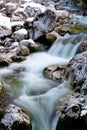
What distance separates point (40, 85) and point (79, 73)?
3.87ft

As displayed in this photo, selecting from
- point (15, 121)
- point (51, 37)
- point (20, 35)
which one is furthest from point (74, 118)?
point (20, 35)

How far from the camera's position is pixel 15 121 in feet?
20.7

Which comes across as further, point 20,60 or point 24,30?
point 24,30

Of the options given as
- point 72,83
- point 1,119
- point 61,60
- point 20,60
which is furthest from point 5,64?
point 1,119

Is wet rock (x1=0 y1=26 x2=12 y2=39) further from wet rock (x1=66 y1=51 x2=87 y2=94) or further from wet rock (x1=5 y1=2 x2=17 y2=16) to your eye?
wet rock (x1=66 y1=51 x2=87 y2=94)

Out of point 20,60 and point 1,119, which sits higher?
point 1,119

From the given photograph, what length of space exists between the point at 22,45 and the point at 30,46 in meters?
0.31

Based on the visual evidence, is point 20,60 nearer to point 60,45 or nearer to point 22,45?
point 22,45

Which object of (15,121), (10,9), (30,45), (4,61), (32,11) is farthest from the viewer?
(10,9)

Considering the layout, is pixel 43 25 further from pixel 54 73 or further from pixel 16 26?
pixel 54 73

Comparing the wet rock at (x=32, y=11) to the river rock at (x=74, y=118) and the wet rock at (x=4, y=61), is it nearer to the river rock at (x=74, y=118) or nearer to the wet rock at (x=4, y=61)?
the wet rock at (x=4, y=61)

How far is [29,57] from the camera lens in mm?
10812

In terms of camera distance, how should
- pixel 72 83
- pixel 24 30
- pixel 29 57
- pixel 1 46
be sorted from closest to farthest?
pixel 72 83
pixel 29 57
pixel 1 46
pixel 24 30

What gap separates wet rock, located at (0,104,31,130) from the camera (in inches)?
249
